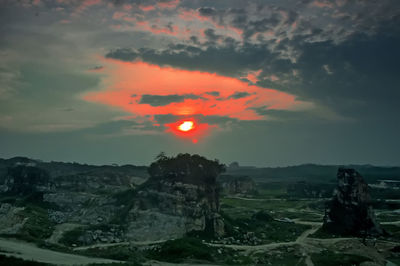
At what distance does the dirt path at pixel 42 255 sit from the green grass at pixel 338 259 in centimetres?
3389

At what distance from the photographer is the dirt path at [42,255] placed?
46.8 m

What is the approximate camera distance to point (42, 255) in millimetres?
50188

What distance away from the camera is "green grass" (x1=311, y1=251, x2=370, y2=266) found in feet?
194

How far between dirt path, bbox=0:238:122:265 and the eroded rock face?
196 ft

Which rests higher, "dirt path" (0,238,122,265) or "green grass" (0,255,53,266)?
"green grass" (0,255,53,266)

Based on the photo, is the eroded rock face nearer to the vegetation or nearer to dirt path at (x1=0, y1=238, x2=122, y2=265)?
the vegetation

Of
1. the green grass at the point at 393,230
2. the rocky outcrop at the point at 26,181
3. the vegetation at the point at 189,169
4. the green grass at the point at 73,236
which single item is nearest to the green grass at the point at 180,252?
the green grass at the point at 73,236

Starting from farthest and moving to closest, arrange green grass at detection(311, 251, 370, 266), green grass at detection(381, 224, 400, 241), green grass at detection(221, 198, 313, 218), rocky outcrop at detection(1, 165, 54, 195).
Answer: rocky outcrop at detection(1, 165, 54, 195), green grass at detection(221, 198, 313, 218), green grass at detection(381, 224, 400, 241), green grass at detection(311, 251, 370, 266)

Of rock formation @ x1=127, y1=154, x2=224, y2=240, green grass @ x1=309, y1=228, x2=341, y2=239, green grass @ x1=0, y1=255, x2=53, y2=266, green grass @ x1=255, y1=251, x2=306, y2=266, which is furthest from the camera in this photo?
green grass @ x1=309, y1=228, x2=341, y2=239

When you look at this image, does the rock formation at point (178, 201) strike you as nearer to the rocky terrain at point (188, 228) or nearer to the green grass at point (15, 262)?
the rocky terrain at point (188, 228)

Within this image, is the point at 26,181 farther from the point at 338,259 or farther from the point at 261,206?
the point at 338,259

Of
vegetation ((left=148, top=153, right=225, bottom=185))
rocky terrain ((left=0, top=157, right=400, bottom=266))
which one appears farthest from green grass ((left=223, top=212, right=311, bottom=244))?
vegetation ((left=148, top=153, right=225, bottom=185))

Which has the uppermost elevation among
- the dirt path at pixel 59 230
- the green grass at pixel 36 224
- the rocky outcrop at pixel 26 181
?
the rocky outcrop at pixel 26 181

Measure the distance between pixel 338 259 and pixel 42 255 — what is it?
46376 millimetres
